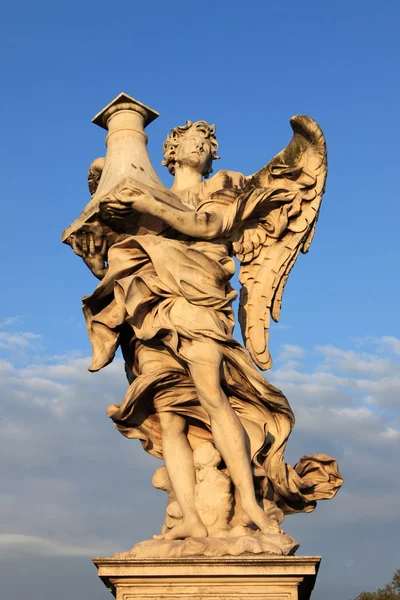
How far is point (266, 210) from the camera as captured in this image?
862 centimetres

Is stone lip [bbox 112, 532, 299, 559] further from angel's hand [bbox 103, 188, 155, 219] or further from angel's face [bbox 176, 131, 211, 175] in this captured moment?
angel's face [bbox 176, 131, 211, 175]

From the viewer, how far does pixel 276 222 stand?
28.2 ft

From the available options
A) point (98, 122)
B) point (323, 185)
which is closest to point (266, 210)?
point (323, 185)

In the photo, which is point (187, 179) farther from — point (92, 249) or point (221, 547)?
point (221, 547)

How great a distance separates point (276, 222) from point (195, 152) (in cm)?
99

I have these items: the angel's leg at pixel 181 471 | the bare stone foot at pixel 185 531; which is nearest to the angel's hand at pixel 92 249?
the angel's leg at pixel 181 471

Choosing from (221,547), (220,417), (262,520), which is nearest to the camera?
(221,547)

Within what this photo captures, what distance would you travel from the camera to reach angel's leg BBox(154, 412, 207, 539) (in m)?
7.20

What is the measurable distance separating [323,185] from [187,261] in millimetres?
1693

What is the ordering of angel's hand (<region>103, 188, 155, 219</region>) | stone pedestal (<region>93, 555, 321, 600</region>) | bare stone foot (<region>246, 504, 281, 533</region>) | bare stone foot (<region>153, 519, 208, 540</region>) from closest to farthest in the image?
stone pedestal (<region>93, 555, 321, 600</region>) < bare stone foot (<region>246, 504, 281, 533</region>) < bare stone foot (<region>153, 519, 208, 540</region>) < angel's hand (<region>103, 188, 155, 219</region>)

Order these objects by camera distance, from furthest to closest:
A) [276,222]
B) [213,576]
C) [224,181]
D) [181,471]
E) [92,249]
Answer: [276,222]
[224,181]
[92,249]
[181,471]
[213,576]

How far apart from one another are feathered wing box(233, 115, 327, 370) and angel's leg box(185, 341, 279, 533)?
880 millimetres

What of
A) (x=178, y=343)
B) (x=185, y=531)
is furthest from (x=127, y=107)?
(x=185, y=531)

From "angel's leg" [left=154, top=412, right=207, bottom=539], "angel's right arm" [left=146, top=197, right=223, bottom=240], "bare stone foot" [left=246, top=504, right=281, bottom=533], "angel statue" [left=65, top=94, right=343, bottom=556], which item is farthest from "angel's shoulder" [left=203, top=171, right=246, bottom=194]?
"bare stone foot" [left=246, top=504, right=281, bottom=533]
